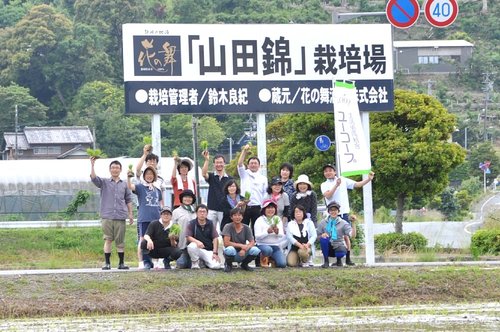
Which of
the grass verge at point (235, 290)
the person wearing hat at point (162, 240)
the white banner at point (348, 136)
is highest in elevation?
the white banner at point (348, 136)

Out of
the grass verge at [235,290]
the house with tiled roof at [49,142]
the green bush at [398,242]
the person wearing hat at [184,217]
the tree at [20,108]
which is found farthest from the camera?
the tree at [20,108]

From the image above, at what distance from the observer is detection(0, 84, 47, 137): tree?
7746cm

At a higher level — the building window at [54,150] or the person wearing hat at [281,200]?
the building window at [54,150]

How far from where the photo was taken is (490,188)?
252 ft

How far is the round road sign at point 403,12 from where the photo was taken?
2495 cm

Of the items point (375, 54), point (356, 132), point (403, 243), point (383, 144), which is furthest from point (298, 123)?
point (356, 132)

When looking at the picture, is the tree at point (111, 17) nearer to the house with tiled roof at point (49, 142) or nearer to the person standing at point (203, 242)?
the house with tiled roof at point (49, 142)

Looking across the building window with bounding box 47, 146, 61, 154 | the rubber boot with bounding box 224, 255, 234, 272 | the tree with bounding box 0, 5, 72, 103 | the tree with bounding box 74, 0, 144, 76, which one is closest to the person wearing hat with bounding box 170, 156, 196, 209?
the rubber boot with bounding box 224, 255, 234, 272

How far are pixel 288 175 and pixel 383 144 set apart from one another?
15260mm

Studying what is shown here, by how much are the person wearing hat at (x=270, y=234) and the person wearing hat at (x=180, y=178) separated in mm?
1146

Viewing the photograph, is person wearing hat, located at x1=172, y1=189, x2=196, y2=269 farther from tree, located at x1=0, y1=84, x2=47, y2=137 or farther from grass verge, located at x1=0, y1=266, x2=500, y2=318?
tree, located at x1=0, y1=84, x2=47, y2=137

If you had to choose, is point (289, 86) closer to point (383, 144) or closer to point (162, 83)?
point (162, 83)

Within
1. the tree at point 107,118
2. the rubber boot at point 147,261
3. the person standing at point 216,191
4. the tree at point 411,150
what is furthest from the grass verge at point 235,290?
the tree at point 107,118

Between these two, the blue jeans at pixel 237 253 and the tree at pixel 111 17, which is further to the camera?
the tree at pixel 111 17
